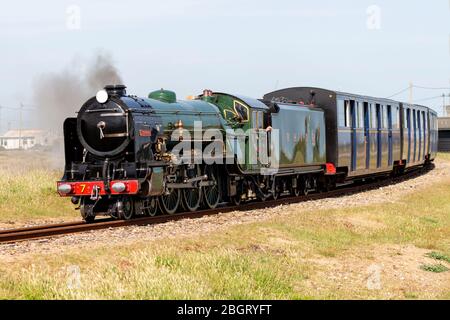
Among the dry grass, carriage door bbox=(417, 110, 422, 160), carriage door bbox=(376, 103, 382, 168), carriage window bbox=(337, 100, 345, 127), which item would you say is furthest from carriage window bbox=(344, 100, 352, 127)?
carriage door bbox=(417, 110, 422, 160)

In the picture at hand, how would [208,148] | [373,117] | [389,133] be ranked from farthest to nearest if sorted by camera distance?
[389,133], [373,117], [208,148]

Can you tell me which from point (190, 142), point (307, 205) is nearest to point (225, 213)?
point (190, 142)

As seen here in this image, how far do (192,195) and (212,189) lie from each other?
1.10 meters

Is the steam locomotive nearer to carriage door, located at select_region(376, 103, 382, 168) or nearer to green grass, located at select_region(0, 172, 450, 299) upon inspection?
carriage door, located at select_region(376, 103, 382, 168)

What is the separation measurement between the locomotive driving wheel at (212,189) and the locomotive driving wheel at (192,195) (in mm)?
367

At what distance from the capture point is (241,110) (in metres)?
19.1

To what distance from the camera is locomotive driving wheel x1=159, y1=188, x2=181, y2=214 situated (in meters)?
16.0

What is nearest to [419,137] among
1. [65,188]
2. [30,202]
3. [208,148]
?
[208,148]

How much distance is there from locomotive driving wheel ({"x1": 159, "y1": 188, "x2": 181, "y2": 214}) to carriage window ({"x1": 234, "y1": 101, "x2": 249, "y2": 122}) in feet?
11.8

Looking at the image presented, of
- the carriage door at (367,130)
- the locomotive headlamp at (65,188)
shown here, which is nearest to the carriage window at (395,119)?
the carriage door at (367,130)

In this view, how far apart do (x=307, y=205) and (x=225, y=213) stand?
352cm

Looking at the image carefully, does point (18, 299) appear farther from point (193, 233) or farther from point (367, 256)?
point (367, 256)

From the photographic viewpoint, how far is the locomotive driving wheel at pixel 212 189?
17638 mm

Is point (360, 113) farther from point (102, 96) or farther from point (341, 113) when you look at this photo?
point (102, 96)
